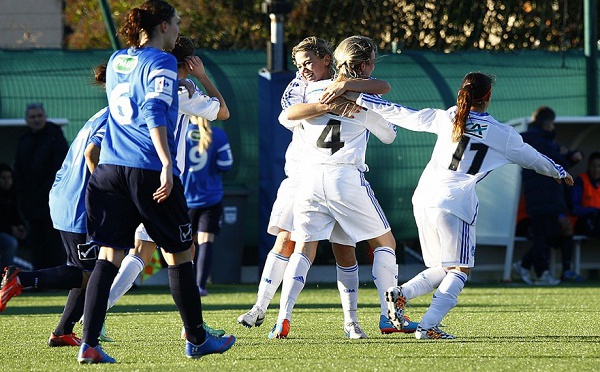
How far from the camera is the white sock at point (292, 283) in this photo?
7309 millimetres

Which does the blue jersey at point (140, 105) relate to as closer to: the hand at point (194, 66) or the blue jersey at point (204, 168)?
the hand at point (194, 66)

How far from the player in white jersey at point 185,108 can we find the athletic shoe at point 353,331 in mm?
827

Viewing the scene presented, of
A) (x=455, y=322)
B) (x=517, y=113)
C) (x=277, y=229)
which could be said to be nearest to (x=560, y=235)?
(x=517, y=113)

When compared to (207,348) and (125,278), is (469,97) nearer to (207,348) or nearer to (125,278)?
(207,348)

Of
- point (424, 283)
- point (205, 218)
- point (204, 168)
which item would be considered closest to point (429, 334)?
point (424, 283)

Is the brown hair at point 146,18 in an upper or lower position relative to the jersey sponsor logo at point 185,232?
upper

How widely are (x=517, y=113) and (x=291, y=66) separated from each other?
110 inches

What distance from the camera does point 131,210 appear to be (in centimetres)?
607

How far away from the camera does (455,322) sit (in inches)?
333

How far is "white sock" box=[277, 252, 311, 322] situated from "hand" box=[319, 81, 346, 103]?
96 cm

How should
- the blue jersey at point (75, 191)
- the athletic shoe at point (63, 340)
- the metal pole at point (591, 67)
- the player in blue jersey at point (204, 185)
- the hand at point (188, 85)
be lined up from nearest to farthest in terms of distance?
the hand at point (188, 85) → the athletic shoe at point (63, 340) → the blue jersey at point (75, 191) → the player in blue jersey at point (204, 185) → the metal pole at point (591, 67)

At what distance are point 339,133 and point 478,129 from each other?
0.81 meters

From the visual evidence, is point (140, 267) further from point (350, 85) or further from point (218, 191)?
point (218, 191)

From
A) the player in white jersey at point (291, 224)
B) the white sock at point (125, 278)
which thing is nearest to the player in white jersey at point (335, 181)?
the player in white jersey at point (291, 224)
